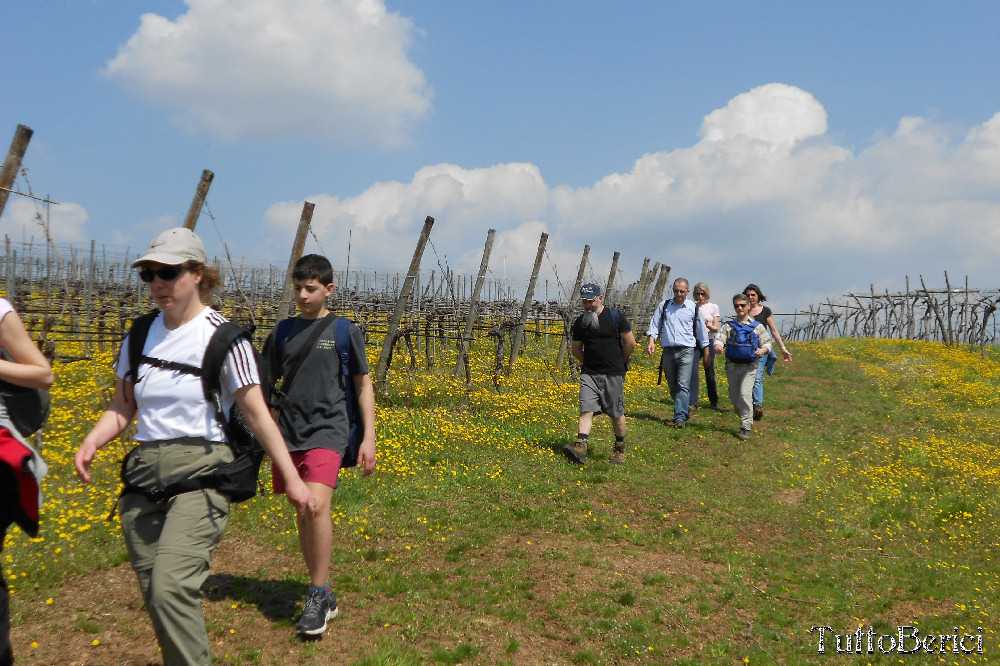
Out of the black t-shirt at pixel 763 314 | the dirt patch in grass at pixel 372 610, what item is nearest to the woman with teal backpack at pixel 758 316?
the black t-shirt at pixel 763 314

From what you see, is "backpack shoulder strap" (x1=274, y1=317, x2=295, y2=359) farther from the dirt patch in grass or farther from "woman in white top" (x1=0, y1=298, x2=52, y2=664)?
the dirt patch in grass

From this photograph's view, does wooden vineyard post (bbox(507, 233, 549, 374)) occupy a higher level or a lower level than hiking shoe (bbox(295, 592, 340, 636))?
higher

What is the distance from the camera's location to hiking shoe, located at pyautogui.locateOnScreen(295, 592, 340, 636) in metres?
4.27

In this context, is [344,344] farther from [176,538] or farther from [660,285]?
[660,285]

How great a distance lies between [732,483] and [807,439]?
141 inches

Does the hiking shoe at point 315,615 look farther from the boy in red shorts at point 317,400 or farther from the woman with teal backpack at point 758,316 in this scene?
the woman with teal backpack at point 758,316

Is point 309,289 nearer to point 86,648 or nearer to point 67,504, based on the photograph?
point 86,648

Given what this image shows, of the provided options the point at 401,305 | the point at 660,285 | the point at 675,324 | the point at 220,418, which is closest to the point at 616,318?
the point at 675,324

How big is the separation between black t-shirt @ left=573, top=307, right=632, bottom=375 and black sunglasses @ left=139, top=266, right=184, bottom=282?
20.9ft

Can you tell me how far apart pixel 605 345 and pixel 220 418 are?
20.9 ft

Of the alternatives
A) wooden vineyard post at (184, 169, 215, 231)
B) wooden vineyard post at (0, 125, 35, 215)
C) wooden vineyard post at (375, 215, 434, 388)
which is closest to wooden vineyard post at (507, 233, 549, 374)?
wooden vineyard post at (375, 215, 434, 388)

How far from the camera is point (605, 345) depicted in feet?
28.8

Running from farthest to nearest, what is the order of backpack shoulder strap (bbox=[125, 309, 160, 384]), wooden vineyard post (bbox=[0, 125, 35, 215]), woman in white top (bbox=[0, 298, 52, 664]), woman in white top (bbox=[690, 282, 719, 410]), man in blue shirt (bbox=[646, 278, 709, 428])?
1. woman in white top (bbox=[690, 282, 719, 410])
2. man in blue shirt (bbox=[646, 278, 709, 428])
3. wooden vineyard post (bbox=[0, 125, 35, 215])
4. backpack shoulder strap (bbox=[125, 309, 160, 384])
5. woman in white top (bbox=[0, 298, 52, 664])

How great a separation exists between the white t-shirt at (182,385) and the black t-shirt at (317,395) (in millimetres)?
1117
